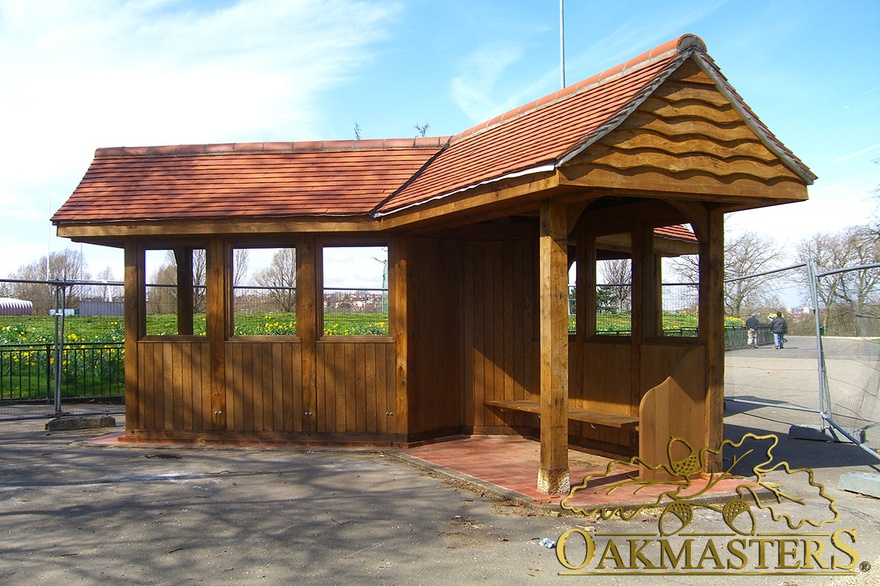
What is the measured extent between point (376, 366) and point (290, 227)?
2.09 metres

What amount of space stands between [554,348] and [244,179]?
226 inches

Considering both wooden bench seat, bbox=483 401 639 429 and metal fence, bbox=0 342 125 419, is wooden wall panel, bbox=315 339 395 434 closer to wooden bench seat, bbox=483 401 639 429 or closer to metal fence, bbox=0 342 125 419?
wooden bench seat, bbox=483 401 639 429

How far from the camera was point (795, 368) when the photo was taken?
21.2 metres

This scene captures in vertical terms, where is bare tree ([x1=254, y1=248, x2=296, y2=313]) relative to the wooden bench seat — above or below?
above

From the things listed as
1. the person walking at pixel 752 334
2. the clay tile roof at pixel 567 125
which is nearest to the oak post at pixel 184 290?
the clay tile roof at pixel 567 125

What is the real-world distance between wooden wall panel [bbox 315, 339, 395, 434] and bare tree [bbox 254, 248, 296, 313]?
89 centimetres

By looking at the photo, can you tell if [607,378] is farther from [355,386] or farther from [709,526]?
[355,386]

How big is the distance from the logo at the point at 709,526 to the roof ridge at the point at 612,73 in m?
3.50

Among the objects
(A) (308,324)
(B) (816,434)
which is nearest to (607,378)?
(B) (816,434)

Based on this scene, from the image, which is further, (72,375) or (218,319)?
(72,375)

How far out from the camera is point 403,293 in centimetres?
924

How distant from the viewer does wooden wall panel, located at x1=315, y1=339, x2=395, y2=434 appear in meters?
9.33

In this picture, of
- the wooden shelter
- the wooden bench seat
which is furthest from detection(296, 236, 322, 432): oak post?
the wooden bench seat

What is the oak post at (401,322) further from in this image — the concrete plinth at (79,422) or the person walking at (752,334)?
the person walking at (752,334)
